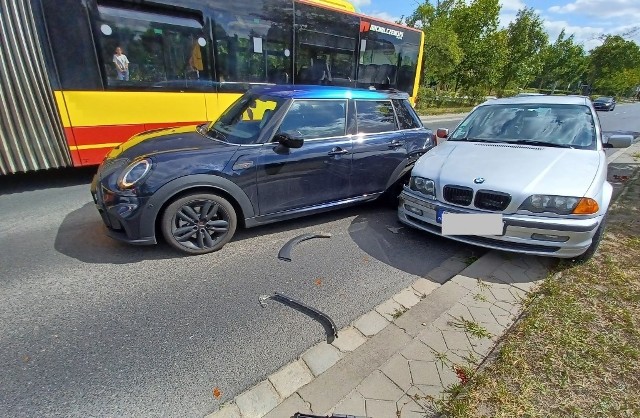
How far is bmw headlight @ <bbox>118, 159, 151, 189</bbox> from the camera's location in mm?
2933

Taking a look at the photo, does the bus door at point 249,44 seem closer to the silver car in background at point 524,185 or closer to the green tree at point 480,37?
the silver car in background at point 524,185

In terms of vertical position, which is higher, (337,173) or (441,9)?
(441,9)

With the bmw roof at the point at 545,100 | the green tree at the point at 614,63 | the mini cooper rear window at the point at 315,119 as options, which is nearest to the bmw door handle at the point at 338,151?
the mini cooper rear window at the point at 315,119

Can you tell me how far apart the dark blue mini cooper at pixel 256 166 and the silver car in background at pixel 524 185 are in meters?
0.71

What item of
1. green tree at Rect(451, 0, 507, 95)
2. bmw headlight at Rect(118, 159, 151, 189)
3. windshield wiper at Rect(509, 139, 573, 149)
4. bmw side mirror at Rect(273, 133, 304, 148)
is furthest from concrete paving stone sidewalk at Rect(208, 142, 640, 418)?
green tree at Rect(451, 0, 507, 95)

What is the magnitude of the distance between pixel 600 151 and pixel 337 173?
9.48 ft

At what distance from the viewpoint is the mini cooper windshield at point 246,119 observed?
11.6ft

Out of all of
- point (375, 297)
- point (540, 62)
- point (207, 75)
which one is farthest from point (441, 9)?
point (375, 297)

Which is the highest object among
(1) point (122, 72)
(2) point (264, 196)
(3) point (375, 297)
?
(1) point (122, 72)

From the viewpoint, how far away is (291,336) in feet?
7.67

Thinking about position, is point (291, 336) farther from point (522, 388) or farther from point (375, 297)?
point (522, 388)

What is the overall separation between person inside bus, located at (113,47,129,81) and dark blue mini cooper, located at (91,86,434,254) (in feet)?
5.89

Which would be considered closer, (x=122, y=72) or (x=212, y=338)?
(x=212, y=338)

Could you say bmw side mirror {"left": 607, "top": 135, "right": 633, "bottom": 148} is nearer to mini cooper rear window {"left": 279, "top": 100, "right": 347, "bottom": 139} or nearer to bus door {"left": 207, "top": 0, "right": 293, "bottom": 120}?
mini cooper rear window {"left": 279, "top": 100, "right": 347, "bottom": 139}
